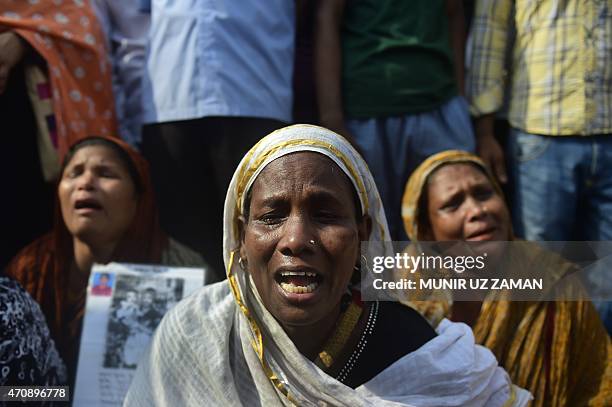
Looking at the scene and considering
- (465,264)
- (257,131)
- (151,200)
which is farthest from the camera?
(151,200)

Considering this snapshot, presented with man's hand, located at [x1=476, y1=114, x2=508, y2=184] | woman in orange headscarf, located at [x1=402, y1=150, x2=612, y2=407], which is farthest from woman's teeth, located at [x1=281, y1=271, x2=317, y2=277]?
man's hand, located at [x1=476, y1=114, x2=508, y2=184]

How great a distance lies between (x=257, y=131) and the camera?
3.39 m

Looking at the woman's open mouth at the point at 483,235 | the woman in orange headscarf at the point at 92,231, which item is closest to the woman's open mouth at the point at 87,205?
the woman in orange headscarf at the point at 92,231

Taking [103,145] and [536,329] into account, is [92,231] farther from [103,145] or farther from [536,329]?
[536,329]

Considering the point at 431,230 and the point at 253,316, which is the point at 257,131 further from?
the point at 253,316

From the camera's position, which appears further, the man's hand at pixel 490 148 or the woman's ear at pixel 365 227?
the man's hand at pixel 490 148

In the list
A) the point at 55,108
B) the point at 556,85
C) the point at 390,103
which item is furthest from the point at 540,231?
the point at 55,108

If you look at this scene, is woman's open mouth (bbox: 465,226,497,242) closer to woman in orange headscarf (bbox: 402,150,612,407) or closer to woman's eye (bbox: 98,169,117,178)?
woman in orange headscarf (bbox: 402,150,612,407)

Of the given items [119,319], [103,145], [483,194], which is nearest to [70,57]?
[103,145]

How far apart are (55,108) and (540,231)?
2500mm

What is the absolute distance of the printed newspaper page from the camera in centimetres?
282

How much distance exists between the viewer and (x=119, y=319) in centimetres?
297

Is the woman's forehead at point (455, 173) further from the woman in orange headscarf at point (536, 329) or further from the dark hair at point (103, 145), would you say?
the dark hair at point (103, 145)

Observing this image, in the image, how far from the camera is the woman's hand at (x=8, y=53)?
135 inches
